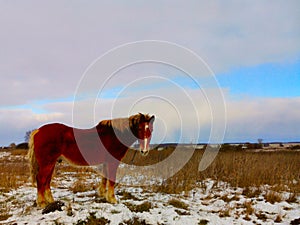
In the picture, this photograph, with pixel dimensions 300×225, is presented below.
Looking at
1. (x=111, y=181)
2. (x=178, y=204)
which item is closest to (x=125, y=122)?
(x=111, y=181)

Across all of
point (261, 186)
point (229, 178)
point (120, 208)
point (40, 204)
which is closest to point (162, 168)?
point (229, 178)

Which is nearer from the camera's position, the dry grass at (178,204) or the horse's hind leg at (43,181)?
the horse's hind leg at (43,181)

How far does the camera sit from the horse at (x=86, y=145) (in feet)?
18.6

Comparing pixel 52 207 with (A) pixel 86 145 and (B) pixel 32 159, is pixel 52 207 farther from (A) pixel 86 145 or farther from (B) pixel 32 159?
(A) pixel 86 145

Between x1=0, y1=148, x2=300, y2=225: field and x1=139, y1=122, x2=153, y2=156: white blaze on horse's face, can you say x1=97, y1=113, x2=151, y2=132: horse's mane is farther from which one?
x1=0, y1=148, x2=300, y2=225: field

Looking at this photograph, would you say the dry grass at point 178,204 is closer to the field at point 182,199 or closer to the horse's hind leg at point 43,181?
the field at point 182,199

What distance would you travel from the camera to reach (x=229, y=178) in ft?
29.2

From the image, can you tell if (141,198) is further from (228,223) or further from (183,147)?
(183,147)

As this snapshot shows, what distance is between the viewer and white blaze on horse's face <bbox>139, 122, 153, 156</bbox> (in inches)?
220

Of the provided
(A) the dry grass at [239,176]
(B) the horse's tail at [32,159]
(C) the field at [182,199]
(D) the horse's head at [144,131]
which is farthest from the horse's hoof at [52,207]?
(A) the dry grass at [239,176]

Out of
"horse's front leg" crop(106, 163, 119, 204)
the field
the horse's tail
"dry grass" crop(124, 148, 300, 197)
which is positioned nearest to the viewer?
the field

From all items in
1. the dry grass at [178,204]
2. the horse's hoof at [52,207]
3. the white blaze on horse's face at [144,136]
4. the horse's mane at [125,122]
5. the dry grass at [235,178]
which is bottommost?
the dry grass at [178,204]

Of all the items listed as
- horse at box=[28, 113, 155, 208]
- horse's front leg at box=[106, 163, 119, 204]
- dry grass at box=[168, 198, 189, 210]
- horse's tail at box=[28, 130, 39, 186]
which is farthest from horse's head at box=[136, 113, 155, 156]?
horse's tail at box=[28, 130, 39, 186]

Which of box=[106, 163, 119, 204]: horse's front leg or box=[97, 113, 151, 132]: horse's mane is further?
box=[106, 163, 119, 204]: horse's front leg
